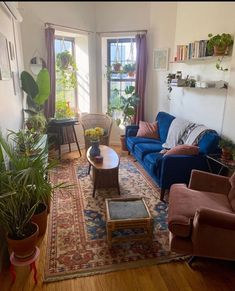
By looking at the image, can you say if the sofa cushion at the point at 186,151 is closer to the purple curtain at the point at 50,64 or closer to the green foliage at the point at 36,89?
the green foliage at the point at 36,89

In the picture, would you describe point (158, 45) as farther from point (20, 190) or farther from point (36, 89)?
point (20, 190)

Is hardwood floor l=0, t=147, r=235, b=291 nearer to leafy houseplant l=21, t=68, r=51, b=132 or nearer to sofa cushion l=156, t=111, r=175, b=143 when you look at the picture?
leafy houseplant l=21, t=68, r=51, b=132

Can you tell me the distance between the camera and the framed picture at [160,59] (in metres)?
4.18

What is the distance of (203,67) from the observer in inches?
126

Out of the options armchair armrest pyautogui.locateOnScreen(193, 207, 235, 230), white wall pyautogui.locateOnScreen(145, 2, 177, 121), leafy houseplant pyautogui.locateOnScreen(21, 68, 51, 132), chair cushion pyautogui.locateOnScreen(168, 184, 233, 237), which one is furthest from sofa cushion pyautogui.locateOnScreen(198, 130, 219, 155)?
leafy houseplant pyautogui.locateOnScreen(21, 68, 51, 132)

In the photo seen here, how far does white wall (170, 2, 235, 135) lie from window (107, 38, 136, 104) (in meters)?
0.99

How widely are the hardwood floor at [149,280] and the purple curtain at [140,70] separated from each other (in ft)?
10.7

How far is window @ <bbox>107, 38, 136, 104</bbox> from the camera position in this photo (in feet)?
Result: 15.3

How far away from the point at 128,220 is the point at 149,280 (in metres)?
0.47

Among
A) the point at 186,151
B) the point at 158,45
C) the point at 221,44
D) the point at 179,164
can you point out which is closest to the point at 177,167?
the point at 179,164

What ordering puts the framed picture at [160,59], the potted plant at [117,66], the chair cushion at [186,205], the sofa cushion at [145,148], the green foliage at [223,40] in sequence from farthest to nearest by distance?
the potted plant at [117,66], the framed picture at [160,59], the sofa cushion at [145,148], the green foliage at [223,40], the chair cushion at [186,205]

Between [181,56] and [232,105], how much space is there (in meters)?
1.36

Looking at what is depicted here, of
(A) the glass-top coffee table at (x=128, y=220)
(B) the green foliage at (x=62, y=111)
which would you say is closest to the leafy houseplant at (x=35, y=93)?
(B) the green foliage at (x=62, y=111)

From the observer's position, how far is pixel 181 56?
11.6ft
